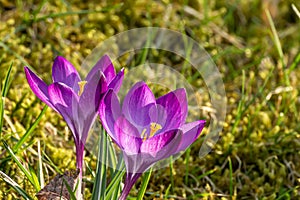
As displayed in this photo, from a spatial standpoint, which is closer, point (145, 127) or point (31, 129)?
point (145, 127)

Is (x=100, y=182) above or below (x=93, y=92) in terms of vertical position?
below

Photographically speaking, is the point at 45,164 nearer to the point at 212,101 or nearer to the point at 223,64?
the point at 212,101

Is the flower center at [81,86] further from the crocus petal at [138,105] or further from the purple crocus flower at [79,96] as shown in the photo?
the crocus petal at [138,105]

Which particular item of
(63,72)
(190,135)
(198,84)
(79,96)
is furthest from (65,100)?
(198,84)

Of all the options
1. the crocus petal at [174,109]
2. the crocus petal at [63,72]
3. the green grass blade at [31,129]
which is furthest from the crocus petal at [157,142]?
the green grass blade at [31,129]

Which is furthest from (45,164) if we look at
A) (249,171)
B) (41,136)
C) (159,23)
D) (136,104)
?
→ (159,23)

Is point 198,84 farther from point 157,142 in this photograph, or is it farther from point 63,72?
point 157,142
